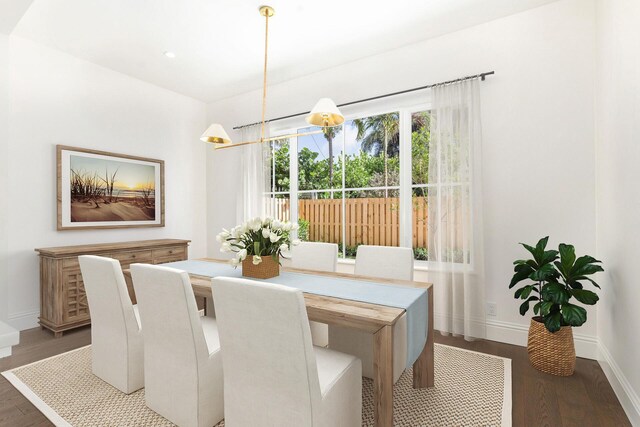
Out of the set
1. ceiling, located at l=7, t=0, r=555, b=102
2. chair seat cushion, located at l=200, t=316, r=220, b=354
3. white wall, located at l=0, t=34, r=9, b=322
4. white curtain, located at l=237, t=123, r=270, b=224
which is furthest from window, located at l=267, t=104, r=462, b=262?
white wall, located at l=0, t=34, r=9, b=322

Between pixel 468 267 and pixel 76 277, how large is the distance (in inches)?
146

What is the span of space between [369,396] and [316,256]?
3.89 feet

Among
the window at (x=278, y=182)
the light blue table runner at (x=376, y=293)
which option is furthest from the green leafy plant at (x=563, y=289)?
the window at (x=278, y=182)

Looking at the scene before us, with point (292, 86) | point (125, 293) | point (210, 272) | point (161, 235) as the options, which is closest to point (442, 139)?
point (292, 86)

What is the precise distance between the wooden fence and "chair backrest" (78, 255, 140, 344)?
7.81 ft

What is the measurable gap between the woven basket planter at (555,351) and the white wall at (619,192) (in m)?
0.25

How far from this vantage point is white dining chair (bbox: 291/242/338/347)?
2.72 metres

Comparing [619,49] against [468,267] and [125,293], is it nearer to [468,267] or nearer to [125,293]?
[468,267]

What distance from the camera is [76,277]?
10.3 feet

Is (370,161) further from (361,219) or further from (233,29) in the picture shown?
(233,29)

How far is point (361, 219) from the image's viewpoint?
3.77 meters

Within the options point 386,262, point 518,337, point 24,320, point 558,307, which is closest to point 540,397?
point 558,307

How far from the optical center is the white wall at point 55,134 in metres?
3.18

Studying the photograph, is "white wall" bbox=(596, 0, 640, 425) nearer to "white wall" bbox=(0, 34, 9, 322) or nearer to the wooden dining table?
the wooden dining table
